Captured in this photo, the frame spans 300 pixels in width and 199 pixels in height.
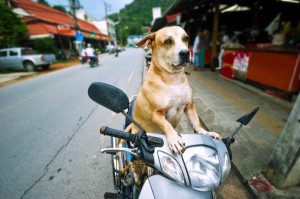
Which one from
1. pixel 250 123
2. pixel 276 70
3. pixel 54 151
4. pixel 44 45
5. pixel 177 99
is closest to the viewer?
pixel 177 99

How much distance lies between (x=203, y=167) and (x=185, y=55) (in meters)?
1.05

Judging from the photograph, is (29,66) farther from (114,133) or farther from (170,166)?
(170,166)

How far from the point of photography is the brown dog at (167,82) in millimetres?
1905

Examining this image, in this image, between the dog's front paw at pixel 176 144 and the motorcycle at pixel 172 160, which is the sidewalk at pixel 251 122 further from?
the dog's front paw at pixel 176 144

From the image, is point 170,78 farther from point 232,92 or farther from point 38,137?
point 232,92

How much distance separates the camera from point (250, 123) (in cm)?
390

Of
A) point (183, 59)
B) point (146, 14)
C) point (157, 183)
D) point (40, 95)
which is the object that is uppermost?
point (146, 14)

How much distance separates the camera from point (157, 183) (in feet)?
4.33

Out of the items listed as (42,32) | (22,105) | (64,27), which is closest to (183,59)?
(22,105)

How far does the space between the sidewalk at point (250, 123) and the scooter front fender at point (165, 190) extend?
1399 mm

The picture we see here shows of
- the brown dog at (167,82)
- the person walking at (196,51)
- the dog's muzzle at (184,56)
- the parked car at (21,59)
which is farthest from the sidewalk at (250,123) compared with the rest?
the parked car at (21,59)

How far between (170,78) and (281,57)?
489 cm

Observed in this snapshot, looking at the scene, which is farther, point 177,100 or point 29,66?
point 29,66

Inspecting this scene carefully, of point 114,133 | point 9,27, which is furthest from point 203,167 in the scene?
point 9,27
